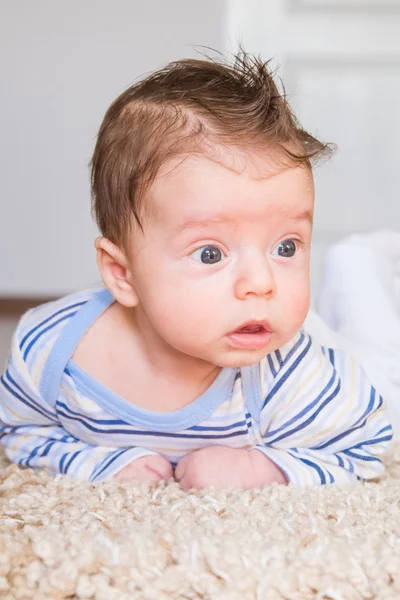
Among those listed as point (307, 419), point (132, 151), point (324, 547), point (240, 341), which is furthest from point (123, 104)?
point (324, 547)

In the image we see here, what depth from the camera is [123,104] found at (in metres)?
1.03

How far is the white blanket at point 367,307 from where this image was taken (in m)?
1.44

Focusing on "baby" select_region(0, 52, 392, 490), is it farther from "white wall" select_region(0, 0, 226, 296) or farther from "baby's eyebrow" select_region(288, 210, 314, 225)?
"white wall" select_region(0, 0, 226, 296)

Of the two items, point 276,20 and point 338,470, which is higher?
point 276,20

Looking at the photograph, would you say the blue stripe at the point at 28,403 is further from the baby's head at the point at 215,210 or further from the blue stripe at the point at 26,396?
the baby's head at the point at 215,210

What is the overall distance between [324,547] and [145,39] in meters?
2.22

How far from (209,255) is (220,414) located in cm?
25

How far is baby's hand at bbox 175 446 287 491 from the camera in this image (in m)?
1.01

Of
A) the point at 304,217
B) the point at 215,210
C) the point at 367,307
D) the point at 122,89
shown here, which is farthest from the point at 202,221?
the point at 122,89

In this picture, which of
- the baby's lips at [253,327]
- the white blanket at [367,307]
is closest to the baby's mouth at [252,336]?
the baby's lips at [253,327]

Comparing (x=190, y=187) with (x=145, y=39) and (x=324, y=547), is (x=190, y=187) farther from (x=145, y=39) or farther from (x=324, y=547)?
(x=145, y=39)

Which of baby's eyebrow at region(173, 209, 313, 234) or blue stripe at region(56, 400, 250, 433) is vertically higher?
baby's eyebrow at region(173, 209, 313, 234)

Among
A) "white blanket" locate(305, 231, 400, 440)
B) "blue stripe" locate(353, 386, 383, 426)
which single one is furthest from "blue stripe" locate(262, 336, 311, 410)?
"white blanket" locate(305, 231, 400, 440)

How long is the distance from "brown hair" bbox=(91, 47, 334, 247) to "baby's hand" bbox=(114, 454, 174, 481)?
0.28m
